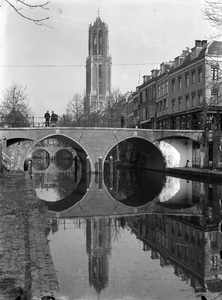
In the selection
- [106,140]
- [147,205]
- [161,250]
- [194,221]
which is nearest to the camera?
[161,250]

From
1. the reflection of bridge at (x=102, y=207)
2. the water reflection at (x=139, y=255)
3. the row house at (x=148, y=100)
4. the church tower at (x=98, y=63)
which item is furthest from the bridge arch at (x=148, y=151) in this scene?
the church tower at (x=98, y=63)

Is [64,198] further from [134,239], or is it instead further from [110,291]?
[110,291]

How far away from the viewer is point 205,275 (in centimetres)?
637

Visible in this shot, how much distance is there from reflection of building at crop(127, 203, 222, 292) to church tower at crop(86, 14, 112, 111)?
3664 inches

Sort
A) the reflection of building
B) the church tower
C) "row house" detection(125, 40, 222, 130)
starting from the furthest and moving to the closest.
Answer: the church tower → "row house" detection(125, 40, 222, 130) → the reflection of building

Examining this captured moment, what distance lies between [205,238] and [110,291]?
4055mm

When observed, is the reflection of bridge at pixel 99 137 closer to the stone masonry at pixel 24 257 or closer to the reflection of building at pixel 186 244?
the reflection of building at pixel 186 244

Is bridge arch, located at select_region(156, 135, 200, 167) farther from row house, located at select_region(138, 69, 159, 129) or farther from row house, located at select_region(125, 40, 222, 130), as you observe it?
row house, located at select_region(138, 69, 159, 129)

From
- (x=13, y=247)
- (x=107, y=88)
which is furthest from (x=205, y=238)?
(x=107, y=88)

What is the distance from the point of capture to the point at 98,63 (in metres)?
105

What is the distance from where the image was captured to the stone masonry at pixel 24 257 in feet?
13.4

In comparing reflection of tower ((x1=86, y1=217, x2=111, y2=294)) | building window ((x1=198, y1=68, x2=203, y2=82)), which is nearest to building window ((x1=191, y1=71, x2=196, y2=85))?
building window ((x1=198, y1=68, x2=203, y2=82))

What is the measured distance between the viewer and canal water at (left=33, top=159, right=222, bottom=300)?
18.9 ft

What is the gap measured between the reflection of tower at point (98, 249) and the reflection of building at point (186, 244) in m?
0.83
